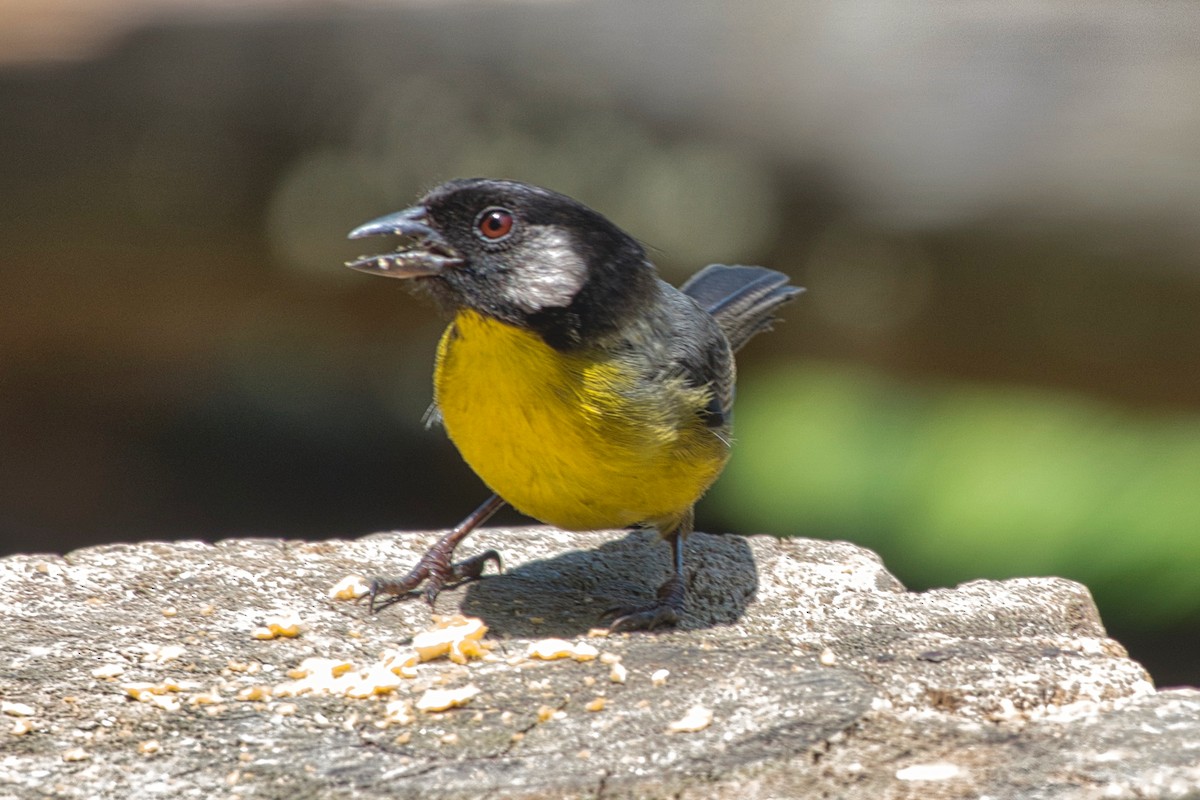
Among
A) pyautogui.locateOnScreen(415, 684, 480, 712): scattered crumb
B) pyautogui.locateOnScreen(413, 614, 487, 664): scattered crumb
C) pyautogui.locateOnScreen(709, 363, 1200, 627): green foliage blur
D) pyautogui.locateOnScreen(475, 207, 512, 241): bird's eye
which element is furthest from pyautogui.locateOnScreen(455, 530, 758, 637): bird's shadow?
pyautogui.locateOnScreen(709, 363, 1200, 627): green foliage blur

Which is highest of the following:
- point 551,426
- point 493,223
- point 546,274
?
point 493,223

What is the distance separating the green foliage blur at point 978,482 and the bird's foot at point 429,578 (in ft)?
9.59

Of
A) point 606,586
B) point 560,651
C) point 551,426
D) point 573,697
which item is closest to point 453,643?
point 560,651

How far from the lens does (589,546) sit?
4965 millimetres

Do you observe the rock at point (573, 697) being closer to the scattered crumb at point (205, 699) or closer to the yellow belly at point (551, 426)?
the scattered crumb at point (205, 699)

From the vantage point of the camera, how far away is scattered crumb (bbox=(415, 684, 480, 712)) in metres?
→ 3.34

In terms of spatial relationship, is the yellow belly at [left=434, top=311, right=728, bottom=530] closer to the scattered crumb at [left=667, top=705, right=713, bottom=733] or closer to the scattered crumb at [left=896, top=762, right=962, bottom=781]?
the scattered crumb at [left=667, top=705, right=713, bottom=733]

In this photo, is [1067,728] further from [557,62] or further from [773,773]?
[557,62]

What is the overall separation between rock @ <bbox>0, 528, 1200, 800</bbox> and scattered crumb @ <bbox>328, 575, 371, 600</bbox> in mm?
42

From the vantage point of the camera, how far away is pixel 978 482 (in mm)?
6988

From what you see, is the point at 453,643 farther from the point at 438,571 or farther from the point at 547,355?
the point at 547,355

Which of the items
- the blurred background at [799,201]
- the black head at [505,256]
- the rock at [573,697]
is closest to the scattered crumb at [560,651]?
the rock at [573,697]

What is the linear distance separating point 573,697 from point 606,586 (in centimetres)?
118

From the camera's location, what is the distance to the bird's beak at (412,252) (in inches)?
150
